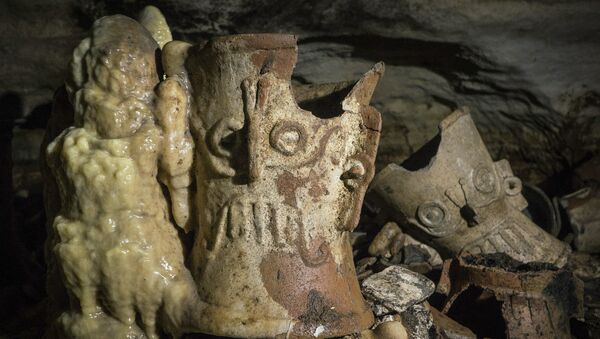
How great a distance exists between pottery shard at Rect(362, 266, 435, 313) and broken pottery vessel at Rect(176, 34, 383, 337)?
362mm

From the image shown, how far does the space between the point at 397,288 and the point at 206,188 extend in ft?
3.32

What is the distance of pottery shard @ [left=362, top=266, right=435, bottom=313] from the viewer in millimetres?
2324

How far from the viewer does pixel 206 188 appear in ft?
6.38

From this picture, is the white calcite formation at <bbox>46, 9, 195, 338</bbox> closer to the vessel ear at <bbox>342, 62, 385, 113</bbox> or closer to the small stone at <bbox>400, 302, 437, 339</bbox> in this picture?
the vessel ear at <bbox>342, 62, 385, 113</bbox>

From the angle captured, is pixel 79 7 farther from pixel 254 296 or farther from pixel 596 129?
pixel 596 129

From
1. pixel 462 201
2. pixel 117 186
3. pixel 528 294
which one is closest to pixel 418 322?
pixel 528 294

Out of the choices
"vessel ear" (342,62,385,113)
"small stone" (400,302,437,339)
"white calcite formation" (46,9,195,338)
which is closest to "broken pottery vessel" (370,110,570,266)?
"small stone" (400,302,437,339)

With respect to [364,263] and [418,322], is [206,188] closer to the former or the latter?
[418,322]

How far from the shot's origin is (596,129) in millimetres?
4250

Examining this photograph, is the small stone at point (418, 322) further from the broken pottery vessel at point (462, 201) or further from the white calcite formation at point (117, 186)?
the white calcite formation at point (117, 186)

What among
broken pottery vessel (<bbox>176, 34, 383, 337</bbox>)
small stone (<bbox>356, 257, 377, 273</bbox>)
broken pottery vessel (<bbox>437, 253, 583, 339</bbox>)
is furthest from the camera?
small stone (<bbox>356, 257, 377, 273</bbox>)

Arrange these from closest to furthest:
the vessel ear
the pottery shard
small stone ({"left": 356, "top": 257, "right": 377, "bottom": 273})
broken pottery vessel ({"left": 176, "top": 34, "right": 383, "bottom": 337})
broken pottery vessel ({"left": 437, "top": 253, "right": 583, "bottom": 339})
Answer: broken pottery vessel ({"left": 176, "top": 34, "right": 383, "bottom": 337}) → the vessel ear → the pottery shard → broken pottery vessel ({"left": 437, "top": 253, "right": 583, "bottom": 339}) → small stone ({"left": 356, "top": 257, "right": 377, "bottom": 273})

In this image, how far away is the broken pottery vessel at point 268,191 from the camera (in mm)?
1821

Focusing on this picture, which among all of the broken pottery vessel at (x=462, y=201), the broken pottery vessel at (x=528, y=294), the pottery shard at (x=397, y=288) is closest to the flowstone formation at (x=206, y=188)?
the pottery shard at (x=397, y=288)
